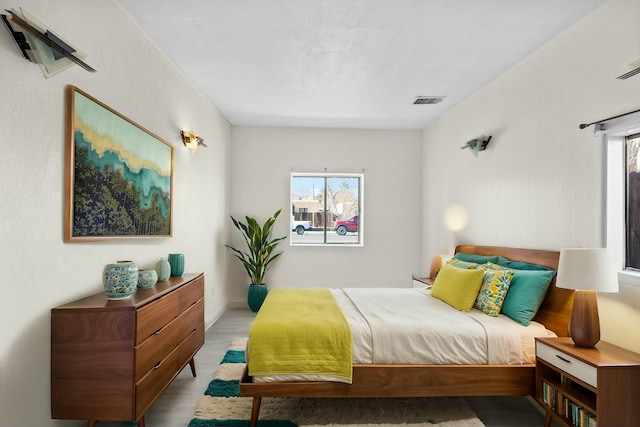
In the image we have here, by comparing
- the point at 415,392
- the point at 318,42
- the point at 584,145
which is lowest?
the point at 415,392

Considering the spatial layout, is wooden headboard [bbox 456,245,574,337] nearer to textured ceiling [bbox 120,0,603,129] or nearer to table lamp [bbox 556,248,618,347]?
table lamp [bbox 556,248,618,347]

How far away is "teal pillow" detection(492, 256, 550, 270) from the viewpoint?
10.3 feet

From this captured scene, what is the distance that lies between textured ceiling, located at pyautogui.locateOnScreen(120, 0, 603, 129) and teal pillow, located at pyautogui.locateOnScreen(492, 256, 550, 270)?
1.75 meters

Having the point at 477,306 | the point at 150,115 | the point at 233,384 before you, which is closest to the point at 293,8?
the point at 150,115

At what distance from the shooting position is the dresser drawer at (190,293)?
296cm

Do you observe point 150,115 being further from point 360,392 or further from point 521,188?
point 521,188

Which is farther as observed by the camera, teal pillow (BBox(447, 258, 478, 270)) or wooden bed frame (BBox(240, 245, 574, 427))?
teal pillow (BBox(447, 258, 478, 270))

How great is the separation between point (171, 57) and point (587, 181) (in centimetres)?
344

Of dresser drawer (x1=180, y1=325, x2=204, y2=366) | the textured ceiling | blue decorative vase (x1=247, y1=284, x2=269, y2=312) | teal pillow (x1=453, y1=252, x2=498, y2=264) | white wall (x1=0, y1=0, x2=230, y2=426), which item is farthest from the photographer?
blue decorative vase (x1=247, y1=284, x2=269, y2=312)

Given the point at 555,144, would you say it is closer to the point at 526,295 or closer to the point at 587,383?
the point at 526,295

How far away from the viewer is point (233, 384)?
3.15 meters

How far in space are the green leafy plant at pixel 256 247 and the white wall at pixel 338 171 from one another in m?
0.16

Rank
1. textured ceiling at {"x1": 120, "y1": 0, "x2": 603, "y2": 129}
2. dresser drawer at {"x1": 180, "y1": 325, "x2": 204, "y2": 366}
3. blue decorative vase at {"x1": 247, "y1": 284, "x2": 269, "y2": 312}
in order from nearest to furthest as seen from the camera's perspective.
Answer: textured ceiling at {"x1": 120, "y1": 0, "x2": 603, "y2": 129} < dresser drawer at {"x1": 180, "y1": 325, "x2": 204, "y2": 366} < blue decorative vase at {"x1": 247, "y1": 284, "x2": 269, "y2": 312}

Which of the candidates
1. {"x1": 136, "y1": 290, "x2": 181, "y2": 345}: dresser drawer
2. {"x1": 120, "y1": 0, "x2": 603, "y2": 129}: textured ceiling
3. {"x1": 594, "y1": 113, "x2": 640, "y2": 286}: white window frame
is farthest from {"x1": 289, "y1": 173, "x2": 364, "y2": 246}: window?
{"x1": 594, "y1": 113, "x2": 640, "y2": 286}: white window frame
